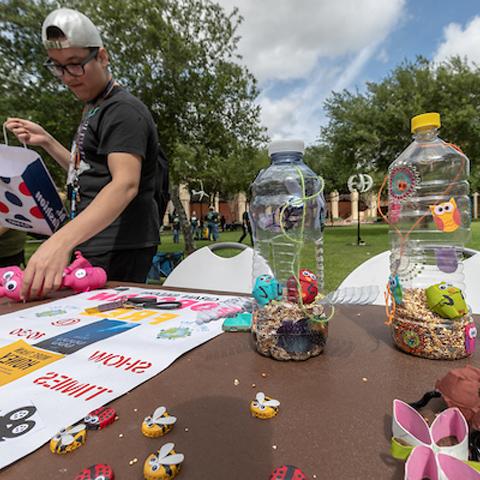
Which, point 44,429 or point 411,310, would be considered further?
point 411,310

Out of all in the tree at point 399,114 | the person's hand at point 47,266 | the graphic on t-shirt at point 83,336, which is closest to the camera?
the graphic on t-shirt at point 83,336

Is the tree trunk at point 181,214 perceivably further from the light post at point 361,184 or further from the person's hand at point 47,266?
the person's hand at point 47,266

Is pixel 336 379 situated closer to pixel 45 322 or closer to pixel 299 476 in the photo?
Answer: pixel 299 476

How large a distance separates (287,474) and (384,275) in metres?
1.31

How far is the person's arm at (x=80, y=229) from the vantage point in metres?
1.11

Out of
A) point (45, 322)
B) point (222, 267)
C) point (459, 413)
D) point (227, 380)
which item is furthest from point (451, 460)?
point (222, 267)

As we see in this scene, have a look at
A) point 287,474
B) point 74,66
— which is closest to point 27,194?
point 74,66

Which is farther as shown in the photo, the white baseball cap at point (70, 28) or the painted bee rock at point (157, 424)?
the white baseball cap at point (70, 28)

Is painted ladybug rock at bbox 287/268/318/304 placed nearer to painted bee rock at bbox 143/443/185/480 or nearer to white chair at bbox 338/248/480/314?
painted bee rock at bbox 143/443/185/480

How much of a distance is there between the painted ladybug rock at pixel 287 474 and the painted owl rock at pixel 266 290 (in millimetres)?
376

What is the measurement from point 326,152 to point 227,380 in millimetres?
17225

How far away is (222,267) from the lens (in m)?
1.98

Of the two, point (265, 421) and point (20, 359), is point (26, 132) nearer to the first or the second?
point (20, 359)

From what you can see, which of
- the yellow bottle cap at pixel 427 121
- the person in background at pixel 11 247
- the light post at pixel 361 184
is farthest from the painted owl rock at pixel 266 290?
the person in background at pixel 11 247
